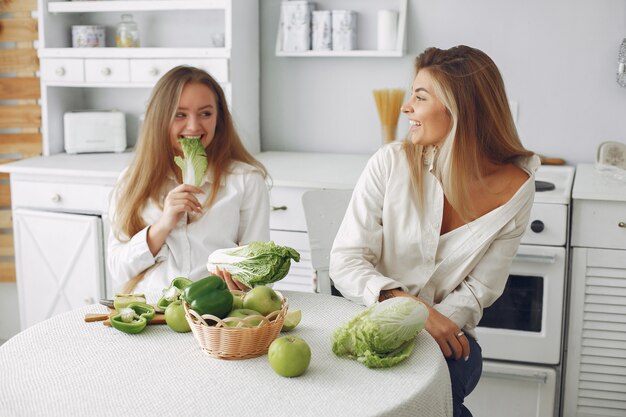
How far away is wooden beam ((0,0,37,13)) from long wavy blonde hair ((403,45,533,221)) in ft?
7.22

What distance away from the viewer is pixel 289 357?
1.45 meters

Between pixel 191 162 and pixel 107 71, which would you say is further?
pixel 107 71

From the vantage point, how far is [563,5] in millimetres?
3244

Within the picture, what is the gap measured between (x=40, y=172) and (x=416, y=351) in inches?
85.2

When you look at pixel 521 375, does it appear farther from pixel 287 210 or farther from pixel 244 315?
pixel 244 315

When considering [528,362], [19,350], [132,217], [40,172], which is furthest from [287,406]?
[40,172]

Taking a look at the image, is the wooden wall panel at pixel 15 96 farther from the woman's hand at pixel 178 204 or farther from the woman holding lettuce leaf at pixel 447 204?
the woman holding lettuce leaf at pixel 447 204

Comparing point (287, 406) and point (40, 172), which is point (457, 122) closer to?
point (287, 406)

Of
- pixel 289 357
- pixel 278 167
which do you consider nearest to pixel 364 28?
pixel 278 167

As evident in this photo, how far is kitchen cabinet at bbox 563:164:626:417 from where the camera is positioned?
107 inches

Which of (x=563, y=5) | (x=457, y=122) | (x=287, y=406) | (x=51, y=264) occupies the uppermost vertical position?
(x=563, y=5)

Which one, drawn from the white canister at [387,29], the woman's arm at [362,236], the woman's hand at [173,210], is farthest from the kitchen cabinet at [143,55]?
the woman's arm at [362,236]

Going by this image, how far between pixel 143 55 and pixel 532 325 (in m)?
1.94

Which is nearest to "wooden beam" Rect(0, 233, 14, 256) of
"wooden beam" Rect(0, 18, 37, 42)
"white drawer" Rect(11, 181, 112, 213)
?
"white drawer" Rect(11, 181, 112, 213)
